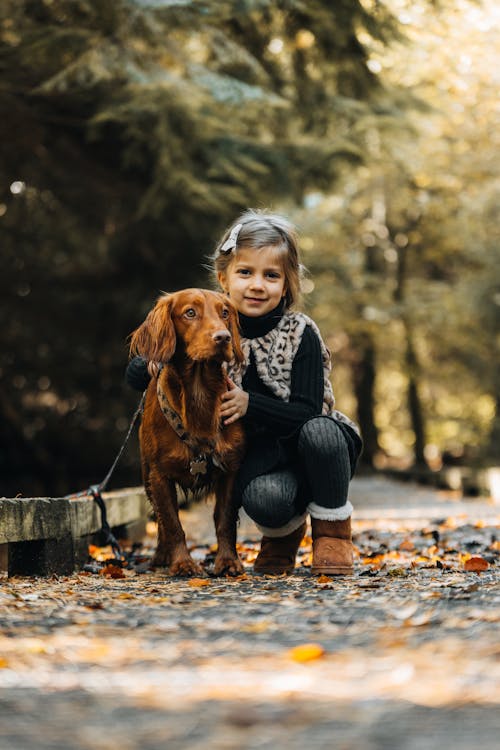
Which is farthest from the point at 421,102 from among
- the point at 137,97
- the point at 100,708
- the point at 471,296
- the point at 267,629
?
the point at 100,708

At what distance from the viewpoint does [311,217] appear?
21438 mm

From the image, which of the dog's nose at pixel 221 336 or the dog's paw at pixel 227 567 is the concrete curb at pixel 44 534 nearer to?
the dog's paw at pixel 227 567

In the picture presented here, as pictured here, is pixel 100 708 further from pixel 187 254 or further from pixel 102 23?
pixel 187 254

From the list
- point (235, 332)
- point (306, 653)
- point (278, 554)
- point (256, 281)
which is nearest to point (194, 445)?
point (235, 332)

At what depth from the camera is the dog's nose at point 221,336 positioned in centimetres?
389

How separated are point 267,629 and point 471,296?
600 inches

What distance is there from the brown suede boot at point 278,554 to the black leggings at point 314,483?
0.69 ft

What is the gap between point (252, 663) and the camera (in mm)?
2420

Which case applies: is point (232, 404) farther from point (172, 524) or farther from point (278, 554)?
point (278, 554)

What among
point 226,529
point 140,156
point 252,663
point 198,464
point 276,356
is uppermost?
point 140,156

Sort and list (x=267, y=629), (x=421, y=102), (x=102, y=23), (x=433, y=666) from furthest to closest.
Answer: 1. (x=421, y=102)
2. (x=102, y=23)
3. (x=267, y=629)
4. (x=433, y=666)

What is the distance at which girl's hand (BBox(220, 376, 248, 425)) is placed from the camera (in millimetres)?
4234

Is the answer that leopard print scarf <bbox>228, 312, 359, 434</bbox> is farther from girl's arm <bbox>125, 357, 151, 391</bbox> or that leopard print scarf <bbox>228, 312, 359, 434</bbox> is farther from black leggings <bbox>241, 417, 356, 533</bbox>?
girl's arm <bbox>125, 357, 151, 391</bbox>

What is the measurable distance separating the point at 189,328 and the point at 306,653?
74.7 inches
